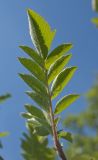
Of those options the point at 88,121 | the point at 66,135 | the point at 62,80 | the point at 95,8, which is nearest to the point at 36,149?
the point at 66,135

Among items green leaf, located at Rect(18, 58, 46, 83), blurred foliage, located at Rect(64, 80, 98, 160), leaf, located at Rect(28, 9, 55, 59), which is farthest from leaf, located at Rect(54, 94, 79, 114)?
blurred foliage, located at Rect(64, 80, 98, 160)

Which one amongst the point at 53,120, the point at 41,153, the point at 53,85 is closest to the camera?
the point at 53,120

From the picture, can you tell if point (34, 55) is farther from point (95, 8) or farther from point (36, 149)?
point (95, 8)

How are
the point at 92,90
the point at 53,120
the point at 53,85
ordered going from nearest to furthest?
1. the point at 53,120
2. the point at 53,85
3. the point at 92,90

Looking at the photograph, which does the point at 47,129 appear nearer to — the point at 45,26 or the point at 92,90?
the point at 45,26

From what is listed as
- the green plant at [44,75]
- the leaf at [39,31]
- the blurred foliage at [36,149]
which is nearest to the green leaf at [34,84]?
the green plant at [44,75]

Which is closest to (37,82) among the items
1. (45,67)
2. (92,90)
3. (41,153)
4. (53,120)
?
(45,67)

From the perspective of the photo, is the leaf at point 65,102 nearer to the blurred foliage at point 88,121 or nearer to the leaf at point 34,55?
the leaf at point 34,55
